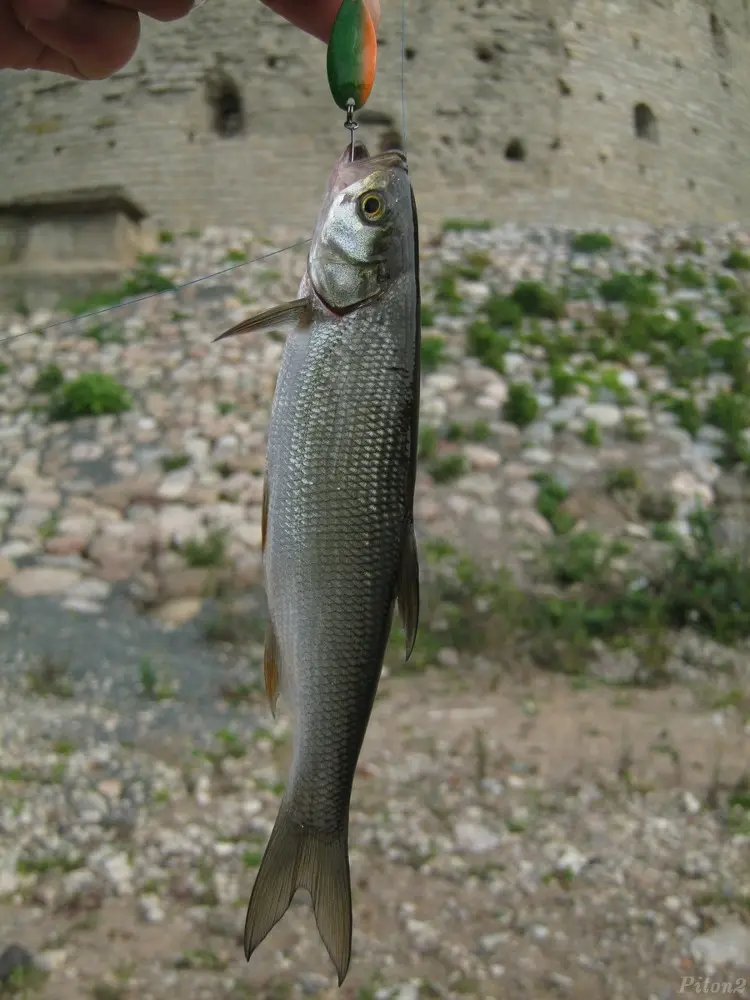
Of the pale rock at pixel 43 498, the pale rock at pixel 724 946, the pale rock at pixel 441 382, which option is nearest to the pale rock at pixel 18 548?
the pale rock at pixel 43 498

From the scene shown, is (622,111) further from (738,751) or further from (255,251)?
(738,751)

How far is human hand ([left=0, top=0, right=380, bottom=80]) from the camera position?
2027 millimetres

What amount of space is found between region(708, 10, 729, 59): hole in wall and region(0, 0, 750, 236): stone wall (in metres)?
1.67

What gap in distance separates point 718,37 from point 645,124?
2103mm

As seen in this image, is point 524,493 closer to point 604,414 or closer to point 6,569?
point 604,414

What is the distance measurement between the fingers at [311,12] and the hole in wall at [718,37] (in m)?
14.2

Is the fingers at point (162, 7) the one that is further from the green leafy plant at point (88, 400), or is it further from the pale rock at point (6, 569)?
the green leafy plant at point (88, 400)

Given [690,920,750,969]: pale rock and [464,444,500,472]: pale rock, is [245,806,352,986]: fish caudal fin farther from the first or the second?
[464,444,500,472]: pale rock

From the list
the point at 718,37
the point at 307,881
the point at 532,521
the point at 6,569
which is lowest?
the point at 6,569

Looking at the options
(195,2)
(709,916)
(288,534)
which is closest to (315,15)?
(195,2)

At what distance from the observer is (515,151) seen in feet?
41.4

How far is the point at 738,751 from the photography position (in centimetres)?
389

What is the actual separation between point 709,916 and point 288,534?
2.27m

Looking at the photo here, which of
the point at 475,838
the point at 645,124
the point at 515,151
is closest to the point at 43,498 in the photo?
the point at 475,838
